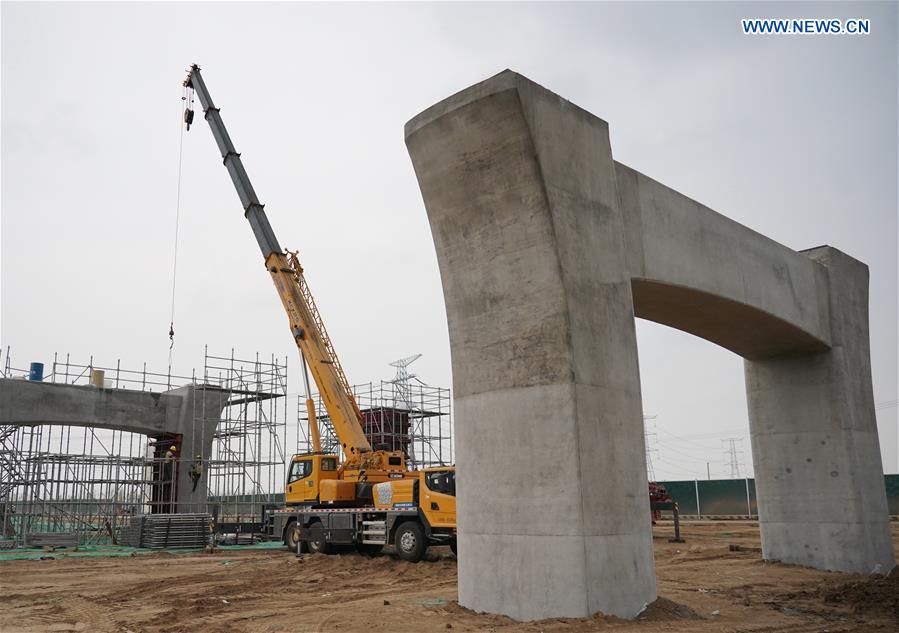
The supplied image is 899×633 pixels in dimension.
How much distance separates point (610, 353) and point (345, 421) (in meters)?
12.6

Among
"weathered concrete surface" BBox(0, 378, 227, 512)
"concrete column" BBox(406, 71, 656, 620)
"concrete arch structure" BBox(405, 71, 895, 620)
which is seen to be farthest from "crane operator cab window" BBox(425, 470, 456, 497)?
"weathered concrete surface" BBox(0, 378, 227, 512)

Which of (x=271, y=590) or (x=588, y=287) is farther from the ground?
(x=588, y=287)

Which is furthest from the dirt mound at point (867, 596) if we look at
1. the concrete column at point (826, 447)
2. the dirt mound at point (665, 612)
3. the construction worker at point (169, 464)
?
the construction worker at point (169, 464)

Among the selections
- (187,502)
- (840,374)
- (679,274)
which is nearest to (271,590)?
(679,274)

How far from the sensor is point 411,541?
17562mm

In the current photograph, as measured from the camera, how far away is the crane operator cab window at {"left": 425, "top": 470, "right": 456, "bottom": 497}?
17.0 metres

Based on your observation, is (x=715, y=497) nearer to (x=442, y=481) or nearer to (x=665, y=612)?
(x=442, y=481)

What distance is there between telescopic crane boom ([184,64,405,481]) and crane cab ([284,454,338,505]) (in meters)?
0.46

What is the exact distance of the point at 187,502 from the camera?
1072 inches

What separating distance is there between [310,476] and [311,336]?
3.87 meters

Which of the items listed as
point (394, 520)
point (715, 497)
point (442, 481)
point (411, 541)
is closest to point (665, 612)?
point (442, 481)

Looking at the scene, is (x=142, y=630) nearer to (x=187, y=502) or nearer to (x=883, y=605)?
(x=883, y=605)

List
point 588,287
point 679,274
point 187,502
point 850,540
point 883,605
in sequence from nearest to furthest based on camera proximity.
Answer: point 588,287, point 883,605, point 679,274, point 850,540, point 187,502

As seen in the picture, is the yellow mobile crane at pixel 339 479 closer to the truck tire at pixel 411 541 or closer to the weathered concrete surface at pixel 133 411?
the truck tire at pixel 411 541
